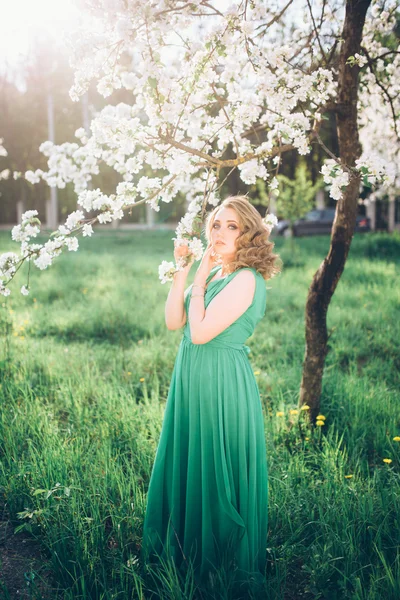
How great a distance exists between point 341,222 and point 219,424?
1.89 m

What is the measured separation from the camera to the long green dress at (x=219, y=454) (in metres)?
2.21

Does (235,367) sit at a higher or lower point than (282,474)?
higher

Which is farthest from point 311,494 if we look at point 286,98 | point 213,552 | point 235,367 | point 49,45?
point 49,45

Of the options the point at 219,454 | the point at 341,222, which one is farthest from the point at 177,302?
the point at 341,222

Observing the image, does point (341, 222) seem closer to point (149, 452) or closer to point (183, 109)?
point (183, 109)

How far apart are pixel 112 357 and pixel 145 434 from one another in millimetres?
1986

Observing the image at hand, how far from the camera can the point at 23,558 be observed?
Answer: 2.40 m

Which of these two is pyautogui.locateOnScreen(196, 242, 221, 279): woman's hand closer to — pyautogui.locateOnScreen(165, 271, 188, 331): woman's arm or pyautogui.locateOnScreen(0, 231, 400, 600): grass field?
pyautogui.locateOnScreen(165, 271, 188, 331): woman's arm

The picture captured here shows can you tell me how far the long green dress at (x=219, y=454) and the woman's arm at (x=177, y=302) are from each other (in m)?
0.09

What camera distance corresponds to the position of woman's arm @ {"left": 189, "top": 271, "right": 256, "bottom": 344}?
7.04 ft

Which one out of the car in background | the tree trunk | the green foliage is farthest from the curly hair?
the car in background

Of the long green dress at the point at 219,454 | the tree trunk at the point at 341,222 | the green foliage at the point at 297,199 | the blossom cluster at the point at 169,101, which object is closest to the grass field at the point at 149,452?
the long green dress at the point at 219,454

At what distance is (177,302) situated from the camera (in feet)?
7.81

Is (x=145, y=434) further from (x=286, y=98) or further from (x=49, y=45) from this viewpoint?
(x=49, y=45)
